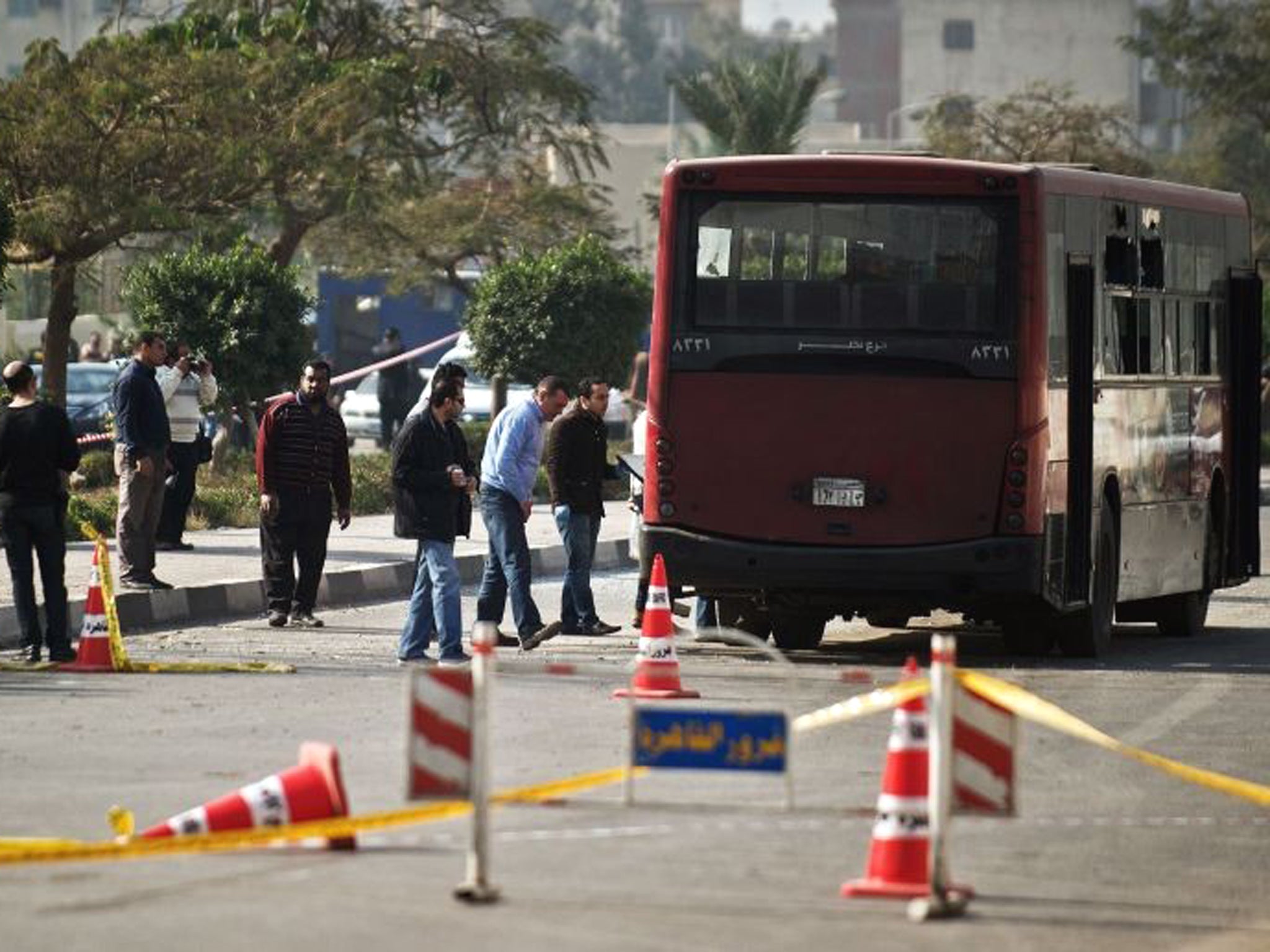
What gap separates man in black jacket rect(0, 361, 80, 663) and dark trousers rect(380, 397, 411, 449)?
3135 centimetres

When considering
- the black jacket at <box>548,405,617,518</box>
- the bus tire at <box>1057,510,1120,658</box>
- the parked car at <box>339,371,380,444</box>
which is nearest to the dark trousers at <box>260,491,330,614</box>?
the black jacket at <box>548,405,617,518</box>

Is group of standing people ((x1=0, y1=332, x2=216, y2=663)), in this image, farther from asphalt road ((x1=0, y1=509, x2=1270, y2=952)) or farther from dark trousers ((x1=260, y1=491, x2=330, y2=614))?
dark trousers ((x1=260, y1=491, x2=330, y2=614))

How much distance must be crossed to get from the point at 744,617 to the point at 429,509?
3175 millimetres

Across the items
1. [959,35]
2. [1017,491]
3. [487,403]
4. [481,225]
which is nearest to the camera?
[1017,491]

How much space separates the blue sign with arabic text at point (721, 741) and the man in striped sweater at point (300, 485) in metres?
11.6

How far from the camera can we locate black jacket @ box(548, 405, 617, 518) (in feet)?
69.7

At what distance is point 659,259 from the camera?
19.2m

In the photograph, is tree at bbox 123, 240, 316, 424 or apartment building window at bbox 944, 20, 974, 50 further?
apartment building window at bbox 944, 20, 974, 50

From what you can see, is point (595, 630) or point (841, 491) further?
point (595, 630)

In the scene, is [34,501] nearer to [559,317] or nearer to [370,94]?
[370,94]

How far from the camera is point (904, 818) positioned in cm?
980

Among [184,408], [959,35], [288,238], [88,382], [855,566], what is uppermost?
[959,35]

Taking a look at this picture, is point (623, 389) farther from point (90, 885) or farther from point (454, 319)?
point (90, 885)

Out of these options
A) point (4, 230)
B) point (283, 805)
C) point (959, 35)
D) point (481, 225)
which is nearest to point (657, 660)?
point (283, 805)
